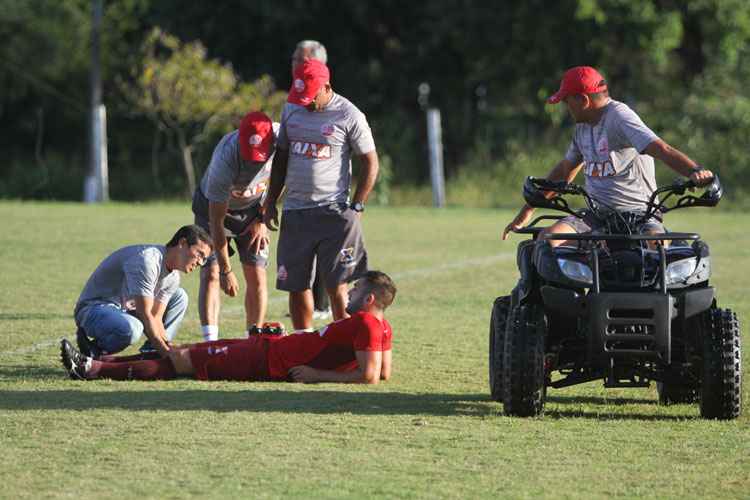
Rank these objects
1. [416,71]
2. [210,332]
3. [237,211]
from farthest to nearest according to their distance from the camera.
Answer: [416,71] < [237,211] < [210,332]

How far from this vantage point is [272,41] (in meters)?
40.5

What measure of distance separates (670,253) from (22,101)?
38.7 meters

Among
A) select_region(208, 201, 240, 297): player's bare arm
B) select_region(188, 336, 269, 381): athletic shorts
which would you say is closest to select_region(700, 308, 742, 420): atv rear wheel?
select_region(188, 336, 269, 381): athletic shorts

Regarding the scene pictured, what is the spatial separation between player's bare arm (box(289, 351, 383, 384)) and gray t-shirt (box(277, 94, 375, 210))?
1.40 meters

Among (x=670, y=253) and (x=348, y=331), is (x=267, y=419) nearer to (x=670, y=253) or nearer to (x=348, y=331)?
(x=348, y=331)

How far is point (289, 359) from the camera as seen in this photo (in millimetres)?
9328

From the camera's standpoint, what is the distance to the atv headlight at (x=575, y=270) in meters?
7.60

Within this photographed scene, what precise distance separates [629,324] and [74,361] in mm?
3531

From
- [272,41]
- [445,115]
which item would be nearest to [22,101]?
[272,41]

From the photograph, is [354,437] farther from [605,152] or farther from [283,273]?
[283,273]

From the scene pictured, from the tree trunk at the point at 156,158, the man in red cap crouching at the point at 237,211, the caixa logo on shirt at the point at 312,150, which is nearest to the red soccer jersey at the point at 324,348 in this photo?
the man in red cap crouching at the point at 237,211

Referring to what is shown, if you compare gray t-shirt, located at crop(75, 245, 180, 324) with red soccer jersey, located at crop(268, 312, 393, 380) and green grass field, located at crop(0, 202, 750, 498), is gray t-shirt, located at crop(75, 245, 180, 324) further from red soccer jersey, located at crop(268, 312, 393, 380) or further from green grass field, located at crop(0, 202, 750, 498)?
red soccer jersey, located at crop(268, 312, 393, 380)

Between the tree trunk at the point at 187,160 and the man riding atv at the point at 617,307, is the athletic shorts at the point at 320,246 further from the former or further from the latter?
the tree trunk at the point at 187,160

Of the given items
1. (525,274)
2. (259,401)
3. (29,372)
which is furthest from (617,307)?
(29,372)
